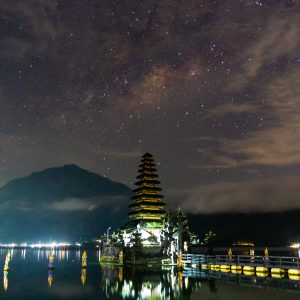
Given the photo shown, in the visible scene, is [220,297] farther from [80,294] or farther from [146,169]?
[146,169]

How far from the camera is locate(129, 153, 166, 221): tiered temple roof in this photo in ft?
286

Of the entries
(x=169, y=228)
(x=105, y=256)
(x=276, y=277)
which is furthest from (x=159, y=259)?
(x=276, y=277)

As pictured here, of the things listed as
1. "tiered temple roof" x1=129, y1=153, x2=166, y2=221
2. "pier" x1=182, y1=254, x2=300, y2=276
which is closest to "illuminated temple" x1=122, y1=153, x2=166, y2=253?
"tiered temple roof" x1=129, y1=153, x2=166, y2=221

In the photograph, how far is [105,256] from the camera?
274 ft

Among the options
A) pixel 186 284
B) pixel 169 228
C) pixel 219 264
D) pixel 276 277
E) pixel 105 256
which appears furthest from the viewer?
pixel 105 256

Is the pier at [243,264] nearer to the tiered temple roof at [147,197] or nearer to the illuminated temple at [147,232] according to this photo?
the illuminated temple at [147,232]

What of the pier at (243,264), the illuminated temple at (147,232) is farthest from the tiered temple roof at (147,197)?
the pier at (243,264)

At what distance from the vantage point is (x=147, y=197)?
3479 inches

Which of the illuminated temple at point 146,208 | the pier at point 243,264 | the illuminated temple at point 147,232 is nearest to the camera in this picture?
the pier at point 243,264

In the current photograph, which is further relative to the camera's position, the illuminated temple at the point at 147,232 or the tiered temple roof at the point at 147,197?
the tiered temple roof at the point at 147,197

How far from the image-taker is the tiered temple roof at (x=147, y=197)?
286 ft

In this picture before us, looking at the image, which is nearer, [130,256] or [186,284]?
[186,284]

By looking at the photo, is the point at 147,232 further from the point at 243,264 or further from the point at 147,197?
the point at 243,264

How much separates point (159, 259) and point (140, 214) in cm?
2108
